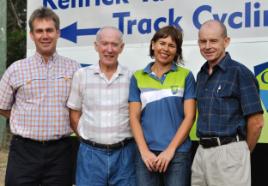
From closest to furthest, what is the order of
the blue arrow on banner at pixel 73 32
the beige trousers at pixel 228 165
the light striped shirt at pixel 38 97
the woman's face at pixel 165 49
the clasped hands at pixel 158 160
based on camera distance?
the beige trousers at pixel 228 165
the clasped hands at pixel 158 160
the woman's face at pixel 165 49
the light striped shirt at pixel 38 97
the blue arrow on banner at pixel 73 32

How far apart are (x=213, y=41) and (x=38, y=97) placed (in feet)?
3.78

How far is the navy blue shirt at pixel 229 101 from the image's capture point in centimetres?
297

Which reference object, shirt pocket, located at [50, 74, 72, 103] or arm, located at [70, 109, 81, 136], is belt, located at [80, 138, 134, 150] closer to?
arm, located at [70, 109, 81, 136]

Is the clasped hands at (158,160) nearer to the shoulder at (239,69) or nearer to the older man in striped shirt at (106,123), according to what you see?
the older man in striped shirt at (106,123)

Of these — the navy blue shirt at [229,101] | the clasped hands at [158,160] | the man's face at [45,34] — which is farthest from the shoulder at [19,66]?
the navy blue shirt at [229,101]

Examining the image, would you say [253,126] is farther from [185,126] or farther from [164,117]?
[164,117]

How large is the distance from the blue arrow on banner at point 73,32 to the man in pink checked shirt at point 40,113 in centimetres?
97

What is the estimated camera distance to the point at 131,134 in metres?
3.29

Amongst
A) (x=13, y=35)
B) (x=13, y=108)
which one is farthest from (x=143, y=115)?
(x=13, y=35)

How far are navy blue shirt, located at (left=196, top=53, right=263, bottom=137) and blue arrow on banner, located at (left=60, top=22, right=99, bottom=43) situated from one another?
5.33 feet

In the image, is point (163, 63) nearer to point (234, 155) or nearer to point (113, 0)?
point (234, 155)

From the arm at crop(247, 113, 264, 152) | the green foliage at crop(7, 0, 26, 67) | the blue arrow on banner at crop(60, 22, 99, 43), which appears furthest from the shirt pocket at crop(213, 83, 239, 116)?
the green foliage at crop(7, 0, 26, 67)

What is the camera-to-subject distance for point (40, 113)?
330 centimetres

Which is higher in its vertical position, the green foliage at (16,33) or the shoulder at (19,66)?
the green foliage at (16,33)
